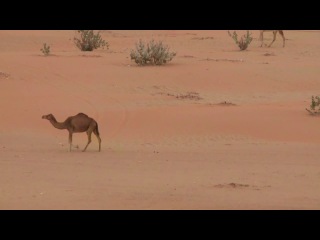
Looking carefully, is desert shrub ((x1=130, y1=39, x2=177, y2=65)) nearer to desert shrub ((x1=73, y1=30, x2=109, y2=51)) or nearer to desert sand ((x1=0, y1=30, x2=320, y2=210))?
desert sand ((x1=0, y1=30, x2=320, y2=210))

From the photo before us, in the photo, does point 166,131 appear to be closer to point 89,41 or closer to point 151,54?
point 151,54

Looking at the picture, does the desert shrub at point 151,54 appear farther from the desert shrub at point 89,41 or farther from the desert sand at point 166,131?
the desert shrub at point 89,41

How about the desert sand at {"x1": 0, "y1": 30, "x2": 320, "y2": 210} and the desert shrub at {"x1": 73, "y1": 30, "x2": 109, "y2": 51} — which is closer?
the desert sand at {"x1": 0, "y1": 30, "x2": 320, "y2": 210}

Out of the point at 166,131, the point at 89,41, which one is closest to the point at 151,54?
the point at 89,41

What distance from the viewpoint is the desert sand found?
431 inches

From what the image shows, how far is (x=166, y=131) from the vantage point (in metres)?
17.8

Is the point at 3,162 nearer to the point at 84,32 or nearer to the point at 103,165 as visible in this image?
the point at 103,165

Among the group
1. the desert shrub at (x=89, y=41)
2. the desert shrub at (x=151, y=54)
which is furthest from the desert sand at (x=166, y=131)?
the desert shrub at (x=89, y=41)

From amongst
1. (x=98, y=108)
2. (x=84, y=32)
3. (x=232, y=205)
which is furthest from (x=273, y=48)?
(x=232, y=205)

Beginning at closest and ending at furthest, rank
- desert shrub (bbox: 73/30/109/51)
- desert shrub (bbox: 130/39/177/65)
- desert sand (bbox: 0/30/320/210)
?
desert sand (bbox: 0/30/320/210), desert shrub (bbox: 130/39/177/65), desert shrub (bbox: 73/30/109/51)

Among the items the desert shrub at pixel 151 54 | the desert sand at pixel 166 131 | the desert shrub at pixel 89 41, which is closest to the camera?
the desert sand at pixel 166 131

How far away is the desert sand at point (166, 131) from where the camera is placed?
1095 cm

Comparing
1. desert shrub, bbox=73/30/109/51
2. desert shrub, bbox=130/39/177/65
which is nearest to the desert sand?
desert shrub, bbox=130/39/177/65
